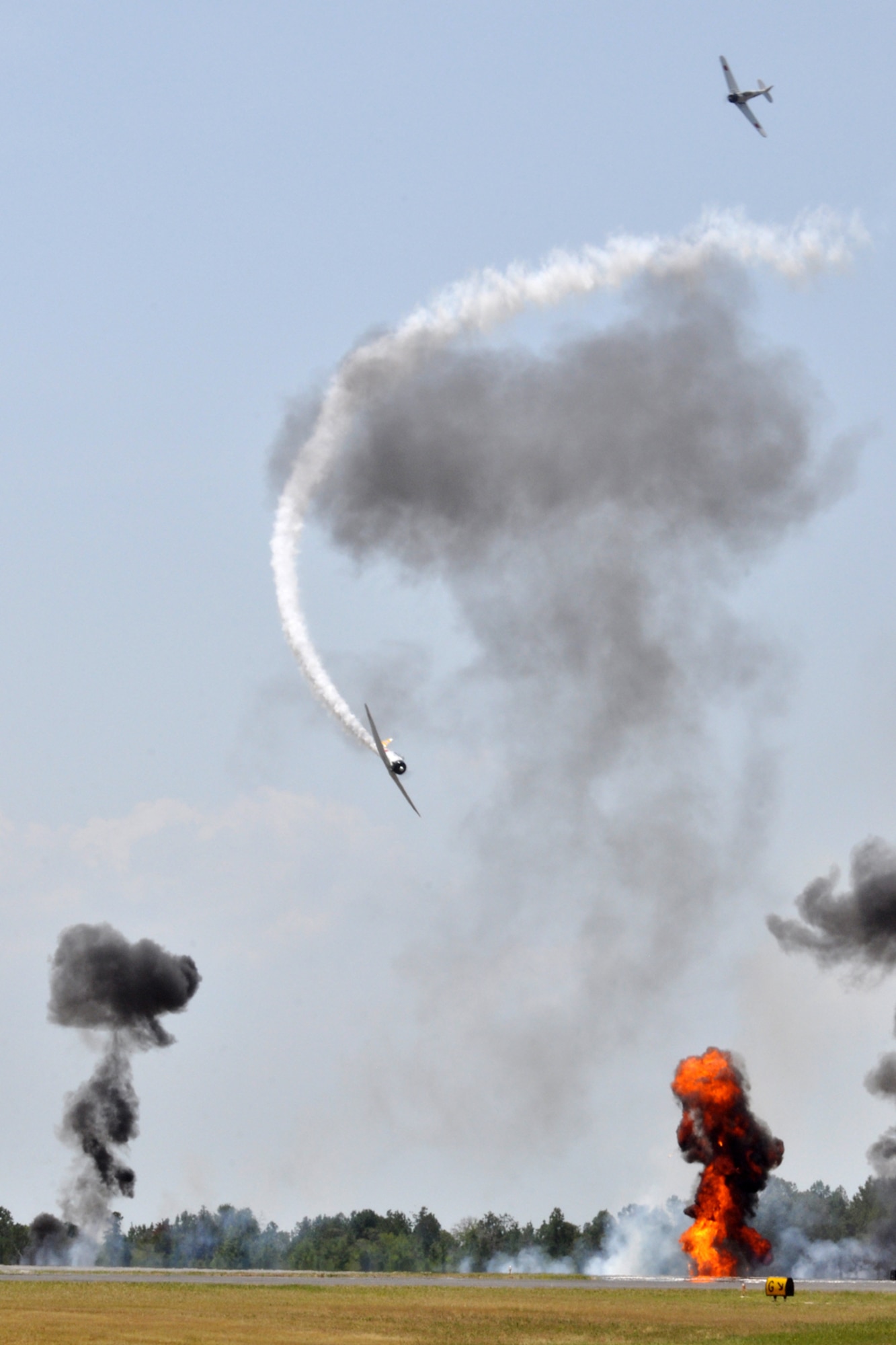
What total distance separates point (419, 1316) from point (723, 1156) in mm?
68666

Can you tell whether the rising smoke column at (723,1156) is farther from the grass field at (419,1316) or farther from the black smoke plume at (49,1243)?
the black smoke plume at (49,1243)

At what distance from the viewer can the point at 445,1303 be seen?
97.4 meters

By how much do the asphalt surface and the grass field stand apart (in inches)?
207

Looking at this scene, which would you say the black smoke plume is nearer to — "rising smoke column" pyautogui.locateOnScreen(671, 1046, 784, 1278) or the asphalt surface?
the asphalt surface

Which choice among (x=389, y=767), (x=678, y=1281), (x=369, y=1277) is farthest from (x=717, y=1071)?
(x=389, y=767)

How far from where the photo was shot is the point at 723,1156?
151 m

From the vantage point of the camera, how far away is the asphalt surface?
118312 mm

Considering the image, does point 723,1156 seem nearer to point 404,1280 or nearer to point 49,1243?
point 404,1280

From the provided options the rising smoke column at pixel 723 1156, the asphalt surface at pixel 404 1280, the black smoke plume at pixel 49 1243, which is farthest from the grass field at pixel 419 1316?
the black smoke plume at pixel 49 1243

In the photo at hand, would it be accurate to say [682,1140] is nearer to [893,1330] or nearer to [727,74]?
[893,1330]

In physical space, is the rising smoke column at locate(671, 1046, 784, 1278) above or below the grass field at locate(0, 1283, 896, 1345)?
above

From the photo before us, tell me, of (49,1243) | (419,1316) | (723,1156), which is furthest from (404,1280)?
(49,1243)

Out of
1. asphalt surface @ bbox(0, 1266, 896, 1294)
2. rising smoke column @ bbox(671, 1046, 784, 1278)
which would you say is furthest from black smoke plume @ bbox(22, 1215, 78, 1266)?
rising smoke column @ bbox(671, 1046, 784, 1278)

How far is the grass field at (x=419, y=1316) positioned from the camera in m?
76.2
